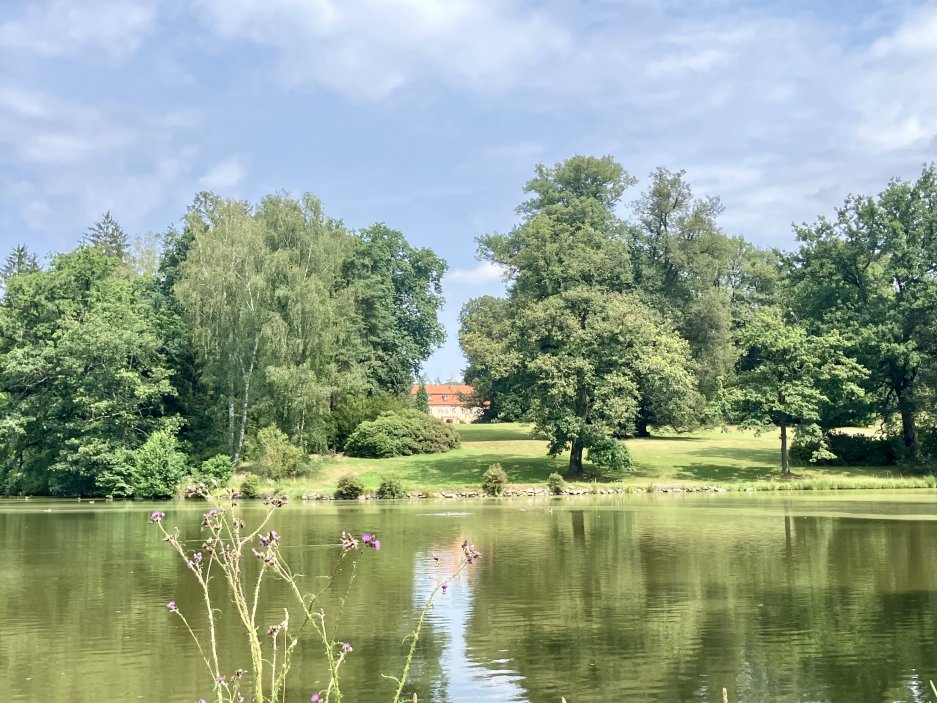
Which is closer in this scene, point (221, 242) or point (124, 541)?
point (124, 541)

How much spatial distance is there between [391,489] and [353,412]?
45.4 feet

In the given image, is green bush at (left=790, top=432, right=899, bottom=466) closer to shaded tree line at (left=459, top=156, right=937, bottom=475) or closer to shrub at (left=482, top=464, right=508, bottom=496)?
shaded tree line at (left=459, top=156, right=937, bottom=475)

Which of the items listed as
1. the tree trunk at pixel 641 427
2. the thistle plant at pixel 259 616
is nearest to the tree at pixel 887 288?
the tree trunk at pixel 641 427

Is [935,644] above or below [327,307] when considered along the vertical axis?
below

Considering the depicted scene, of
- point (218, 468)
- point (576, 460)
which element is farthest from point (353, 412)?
point (576, 460)

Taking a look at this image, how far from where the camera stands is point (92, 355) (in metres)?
54.9

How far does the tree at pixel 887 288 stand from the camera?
180 feet

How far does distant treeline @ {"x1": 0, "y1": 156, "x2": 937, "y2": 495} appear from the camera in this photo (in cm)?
5269

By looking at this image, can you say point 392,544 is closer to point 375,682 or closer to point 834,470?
point 375,682

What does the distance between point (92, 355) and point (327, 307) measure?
46.3ft

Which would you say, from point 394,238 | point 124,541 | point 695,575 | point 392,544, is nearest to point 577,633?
point 695,575

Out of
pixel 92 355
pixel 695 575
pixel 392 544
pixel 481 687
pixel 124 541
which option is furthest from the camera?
pixel 92 355

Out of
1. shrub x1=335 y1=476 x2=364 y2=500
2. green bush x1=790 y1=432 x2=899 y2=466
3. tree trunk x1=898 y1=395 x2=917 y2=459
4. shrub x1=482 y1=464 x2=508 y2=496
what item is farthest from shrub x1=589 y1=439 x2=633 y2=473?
tree trunk x1=898 y1=395 x2=917 y2=459

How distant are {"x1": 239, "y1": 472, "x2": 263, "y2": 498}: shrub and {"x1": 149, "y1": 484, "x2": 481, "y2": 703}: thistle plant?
2322 cm
